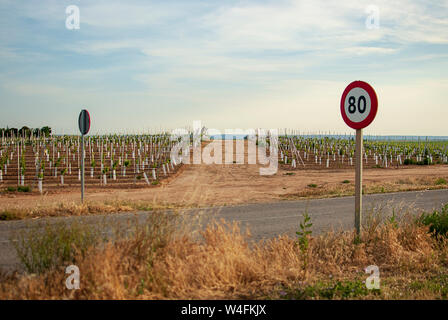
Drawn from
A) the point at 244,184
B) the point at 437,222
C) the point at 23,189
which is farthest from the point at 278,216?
the point at 23,189

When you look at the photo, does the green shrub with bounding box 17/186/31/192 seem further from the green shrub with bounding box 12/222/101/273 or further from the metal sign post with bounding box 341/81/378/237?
the metal sign post with bounding box 341/81/378/237

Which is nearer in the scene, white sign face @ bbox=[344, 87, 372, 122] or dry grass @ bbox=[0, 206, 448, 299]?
dry grass @ bbox=[0, 206, 448, 299]

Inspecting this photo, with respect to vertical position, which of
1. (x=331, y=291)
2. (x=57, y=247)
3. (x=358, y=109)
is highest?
(x=358, y=109)

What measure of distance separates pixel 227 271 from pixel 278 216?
218 inches

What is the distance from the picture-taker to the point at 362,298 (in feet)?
14.4

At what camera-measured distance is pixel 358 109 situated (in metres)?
6.40

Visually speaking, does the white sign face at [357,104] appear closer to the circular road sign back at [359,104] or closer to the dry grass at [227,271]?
the circular road sign back at [359,104]

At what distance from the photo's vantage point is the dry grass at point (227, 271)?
4.18 meters

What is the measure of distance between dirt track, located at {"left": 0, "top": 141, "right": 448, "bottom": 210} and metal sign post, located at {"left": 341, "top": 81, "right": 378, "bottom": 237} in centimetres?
903

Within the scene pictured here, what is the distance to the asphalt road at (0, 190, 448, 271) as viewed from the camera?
25.7 ft

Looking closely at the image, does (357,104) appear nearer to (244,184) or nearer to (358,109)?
(358,109)

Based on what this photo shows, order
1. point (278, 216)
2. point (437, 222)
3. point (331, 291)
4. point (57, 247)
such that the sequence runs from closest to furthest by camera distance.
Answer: point (331, 291)
point (57, 247)
point (437, 222)
point (278, 216)

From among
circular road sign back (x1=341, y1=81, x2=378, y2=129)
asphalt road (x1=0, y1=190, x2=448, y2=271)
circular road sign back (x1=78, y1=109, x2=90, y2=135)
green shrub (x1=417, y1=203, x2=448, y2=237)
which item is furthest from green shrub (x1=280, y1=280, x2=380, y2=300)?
circular road sign back (x1=78, y1=109, x2=90, y2=135)
